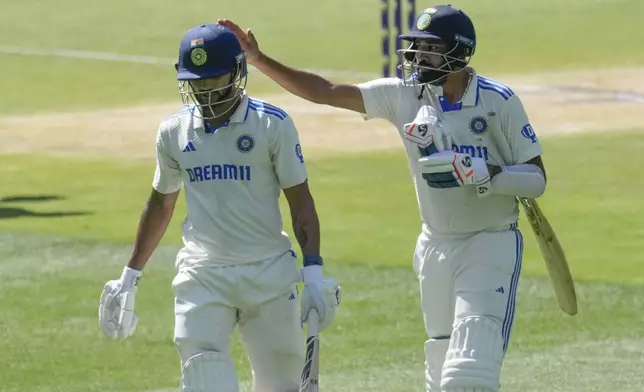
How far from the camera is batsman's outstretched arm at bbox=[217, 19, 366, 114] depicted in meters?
7.46

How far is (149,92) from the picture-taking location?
24.7 meters

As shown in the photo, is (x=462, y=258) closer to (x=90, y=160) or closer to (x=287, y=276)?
(x=287, y=276)

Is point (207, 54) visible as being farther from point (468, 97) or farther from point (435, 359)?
point (435, 359)

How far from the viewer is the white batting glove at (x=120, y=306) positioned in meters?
7.22

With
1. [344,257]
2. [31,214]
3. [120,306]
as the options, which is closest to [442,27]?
[120,306]

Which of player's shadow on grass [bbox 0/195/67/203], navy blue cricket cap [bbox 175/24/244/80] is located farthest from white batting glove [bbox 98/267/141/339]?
player's shadow on grass [bbox 0/195/67/203]

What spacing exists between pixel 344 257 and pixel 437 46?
6.01m

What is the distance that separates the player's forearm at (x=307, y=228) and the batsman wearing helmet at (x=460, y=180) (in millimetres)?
531

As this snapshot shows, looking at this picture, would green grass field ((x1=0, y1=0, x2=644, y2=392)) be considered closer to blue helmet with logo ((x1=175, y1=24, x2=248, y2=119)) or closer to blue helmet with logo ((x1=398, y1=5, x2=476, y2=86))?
blue helmet with logo ((x1=398, y1=5, x2=476, y2=86))

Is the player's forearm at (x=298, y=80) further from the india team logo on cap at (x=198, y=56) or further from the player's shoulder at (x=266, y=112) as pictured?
the india team logo on cap at (x=198, y=56)

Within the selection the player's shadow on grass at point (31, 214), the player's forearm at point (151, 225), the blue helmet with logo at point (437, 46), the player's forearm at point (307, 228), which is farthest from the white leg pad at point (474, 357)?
the player's shadow on grass at point (31, 214)

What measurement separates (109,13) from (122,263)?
21786 mm

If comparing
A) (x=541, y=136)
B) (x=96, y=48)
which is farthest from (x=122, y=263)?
(x=96, y=48)

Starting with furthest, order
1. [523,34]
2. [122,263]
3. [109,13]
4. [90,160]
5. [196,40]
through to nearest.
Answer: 1. [109,13]
2. [523,34]
3. [90,160]
4. [122,263]
5. [196,40]
